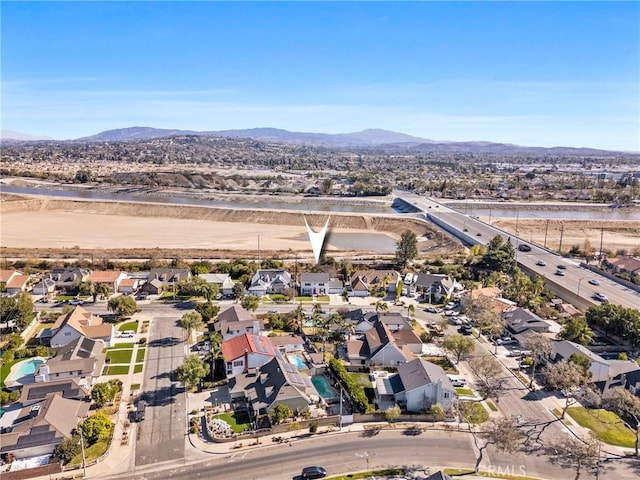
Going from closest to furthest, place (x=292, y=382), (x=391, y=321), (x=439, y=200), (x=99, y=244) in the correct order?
1. (x=292, y=382)
2. (x=391, y=321)
3. (x=99, y=244)
4. (x=439, y=200)

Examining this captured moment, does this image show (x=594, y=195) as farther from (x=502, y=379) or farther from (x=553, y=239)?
(x=502, y=379)

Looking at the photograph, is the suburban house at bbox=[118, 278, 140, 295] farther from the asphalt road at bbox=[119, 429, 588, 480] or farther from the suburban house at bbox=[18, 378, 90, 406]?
the asphalt road at bbox=[119, 429, 588, 480]

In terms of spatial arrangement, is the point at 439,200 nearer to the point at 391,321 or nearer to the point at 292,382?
the point at 391,321

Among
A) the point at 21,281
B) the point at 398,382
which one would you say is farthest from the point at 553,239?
the point at 21,281

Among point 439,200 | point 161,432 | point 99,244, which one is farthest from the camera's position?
point 439,200

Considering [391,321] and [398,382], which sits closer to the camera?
[398,382]

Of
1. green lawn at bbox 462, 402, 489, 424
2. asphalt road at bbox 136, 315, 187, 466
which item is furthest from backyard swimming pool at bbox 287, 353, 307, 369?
green lawn at bbox 462, 402, 489, 424

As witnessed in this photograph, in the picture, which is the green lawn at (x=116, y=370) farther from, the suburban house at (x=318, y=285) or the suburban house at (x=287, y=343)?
the suburban house at (x=318, y=285)
